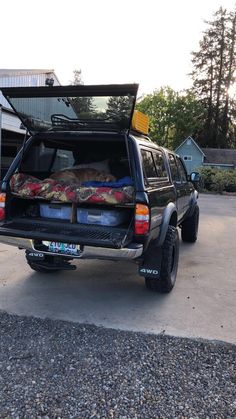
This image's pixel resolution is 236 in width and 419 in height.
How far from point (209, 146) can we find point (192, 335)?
52.0 metres

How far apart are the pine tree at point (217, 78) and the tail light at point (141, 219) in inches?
2033

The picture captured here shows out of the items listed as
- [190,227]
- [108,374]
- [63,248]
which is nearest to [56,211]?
[63,248]

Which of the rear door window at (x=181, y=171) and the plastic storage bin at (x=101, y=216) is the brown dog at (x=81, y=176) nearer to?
the plastic storage bin at (x=101, y=216)

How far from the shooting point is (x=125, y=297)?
15.5ft

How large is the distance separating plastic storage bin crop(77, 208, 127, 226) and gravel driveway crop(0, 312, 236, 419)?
1128 mm

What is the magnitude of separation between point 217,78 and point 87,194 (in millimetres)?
52761

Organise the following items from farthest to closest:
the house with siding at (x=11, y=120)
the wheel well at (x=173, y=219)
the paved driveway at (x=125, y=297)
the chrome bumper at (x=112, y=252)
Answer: the house with siding at (x=11, y=120) < the wheel well at (x=173, y=219) < the paved driveway at (x=125, y=297) < the chrome bumper at (x=112, y=252)

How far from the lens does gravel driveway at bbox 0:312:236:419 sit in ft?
8.43

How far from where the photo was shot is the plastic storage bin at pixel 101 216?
14.1 feet

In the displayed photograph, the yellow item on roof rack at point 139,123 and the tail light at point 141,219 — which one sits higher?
the yellow item on roof rack at point 139,123

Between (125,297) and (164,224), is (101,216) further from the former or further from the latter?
(125,297)

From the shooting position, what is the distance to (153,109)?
50969 mm

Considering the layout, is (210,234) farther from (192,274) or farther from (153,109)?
(153,109)

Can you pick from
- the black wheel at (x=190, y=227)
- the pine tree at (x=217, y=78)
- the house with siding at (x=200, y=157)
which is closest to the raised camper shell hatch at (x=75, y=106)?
the black wheel at (x=190, y=227)
